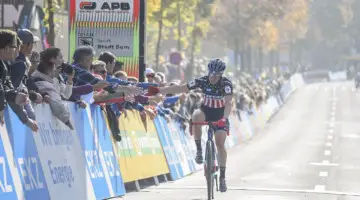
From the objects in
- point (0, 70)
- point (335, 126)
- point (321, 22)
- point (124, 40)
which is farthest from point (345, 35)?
point (0, 70)

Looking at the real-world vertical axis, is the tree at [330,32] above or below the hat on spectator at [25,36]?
below

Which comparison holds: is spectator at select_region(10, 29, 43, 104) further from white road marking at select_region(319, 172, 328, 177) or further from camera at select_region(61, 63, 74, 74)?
white road marking at select_region(319, 172, 328, 177)

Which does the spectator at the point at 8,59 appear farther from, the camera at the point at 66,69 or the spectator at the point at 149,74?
the spectator at the point at 149,74

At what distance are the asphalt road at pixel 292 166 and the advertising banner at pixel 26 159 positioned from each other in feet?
11.7

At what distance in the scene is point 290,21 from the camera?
384ft

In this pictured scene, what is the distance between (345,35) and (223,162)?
15384 centimetres

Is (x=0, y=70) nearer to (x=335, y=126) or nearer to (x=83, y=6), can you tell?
(x=83, y=6)

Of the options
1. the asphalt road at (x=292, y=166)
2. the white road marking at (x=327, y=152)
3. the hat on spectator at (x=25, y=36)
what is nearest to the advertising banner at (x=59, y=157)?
the hat on spectator at (x=25, y=36)

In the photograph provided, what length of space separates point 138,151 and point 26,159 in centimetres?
599

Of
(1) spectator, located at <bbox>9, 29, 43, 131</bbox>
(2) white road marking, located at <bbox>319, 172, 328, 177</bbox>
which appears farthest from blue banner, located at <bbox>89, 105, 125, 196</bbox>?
(2) white road marking, located at <bbox>319, 172, 328, 177</bbox>

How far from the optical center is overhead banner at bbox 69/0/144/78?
2108cm

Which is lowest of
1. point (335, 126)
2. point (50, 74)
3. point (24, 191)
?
point (335, 126)

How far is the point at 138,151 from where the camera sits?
693 inches

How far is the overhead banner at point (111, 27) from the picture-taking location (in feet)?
69.2
